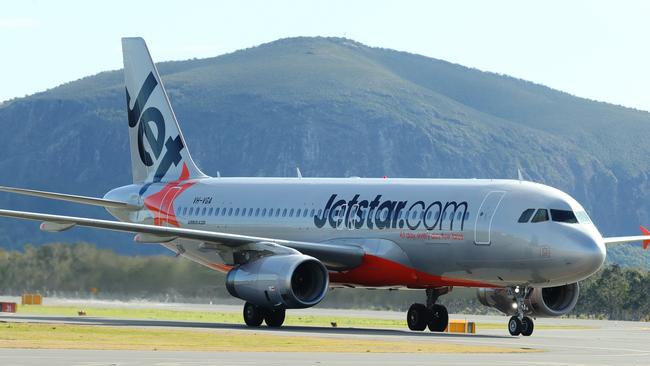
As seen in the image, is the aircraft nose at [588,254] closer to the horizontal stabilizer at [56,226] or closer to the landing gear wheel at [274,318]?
the landing gear wheel at [274,318]

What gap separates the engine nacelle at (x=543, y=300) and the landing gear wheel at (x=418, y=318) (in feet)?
5.82

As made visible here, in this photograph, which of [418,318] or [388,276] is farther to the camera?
[418,318]

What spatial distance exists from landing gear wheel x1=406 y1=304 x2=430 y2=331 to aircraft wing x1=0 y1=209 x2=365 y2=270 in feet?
7.04

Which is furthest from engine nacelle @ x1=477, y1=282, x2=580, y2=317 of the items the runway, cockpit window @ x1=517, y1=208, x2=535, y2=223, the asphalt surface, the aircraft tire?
cockpit window @ x1=517, y1=208, x2=535, y2=223

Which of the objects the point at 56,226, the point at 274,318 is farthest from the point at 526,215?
the point at 56,226

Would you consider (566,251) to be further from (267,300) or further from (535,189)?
(267,300)

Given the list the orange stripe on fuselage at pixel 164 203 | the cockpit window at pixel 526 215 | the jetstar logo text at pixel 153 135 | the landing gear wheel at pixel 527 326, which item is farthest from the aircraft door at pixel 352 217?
the jetstar logo text at pixel 153 135

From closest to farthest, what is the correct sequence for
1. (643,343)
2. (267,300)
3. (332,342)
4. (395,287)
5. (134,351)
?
(134,351) < (332,342) < (643,343) < (267,300) < (395,287)

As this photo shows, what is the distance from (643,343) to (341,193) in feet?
37.5

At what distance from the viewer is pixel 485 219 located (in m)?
40.3

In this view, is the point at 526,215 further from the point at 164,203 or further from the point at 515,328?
the point at 164,203

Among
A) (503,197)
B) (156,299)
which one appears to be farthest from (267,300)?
(156,299)

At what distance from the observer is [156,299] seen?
172 ft

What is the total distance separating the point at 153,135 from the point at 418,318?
1333cm
